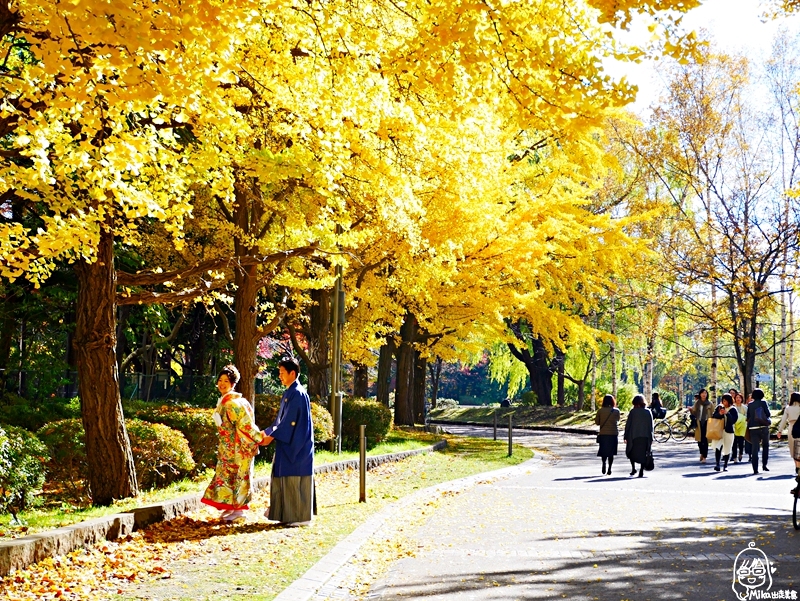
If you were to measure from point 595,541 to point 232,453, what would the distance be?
402cm

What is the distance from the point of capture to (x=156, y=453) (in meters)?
12.3

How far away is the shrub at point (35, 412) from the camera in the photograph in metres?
17.6

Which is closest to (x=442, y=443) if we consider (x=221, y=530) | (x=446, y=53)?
(x=221, y=530)

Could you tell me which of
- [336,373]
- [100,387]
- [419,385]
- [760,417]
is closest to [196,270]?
[100,387]

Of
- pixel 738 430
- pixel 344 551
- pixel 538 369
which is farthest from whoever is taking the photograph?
pixel 538 369

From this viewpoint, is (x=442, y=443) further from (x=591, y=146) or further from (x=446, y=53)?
(x=446, y=53)

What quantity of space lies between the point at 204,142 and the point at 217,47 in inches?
182

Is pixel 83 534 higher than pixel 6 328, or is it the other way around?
pixel 6 328

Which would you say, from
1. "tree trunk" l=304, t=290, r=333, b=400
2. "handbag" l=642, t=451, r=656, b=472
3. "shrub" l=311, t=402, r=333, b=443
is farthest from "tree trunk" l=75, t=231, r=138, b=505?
"tree trunk" l=304, t=290, r=333, b=400

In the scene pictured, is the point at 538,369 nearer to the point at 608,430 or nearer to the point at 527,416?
the point at 527,416

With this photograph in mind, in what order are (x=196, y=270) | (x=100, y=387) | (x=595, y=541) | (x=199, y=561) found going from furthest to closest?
(x=196, y=270) < (x=100, y=387) < (x=595, y=541) < (x=199, y=561)

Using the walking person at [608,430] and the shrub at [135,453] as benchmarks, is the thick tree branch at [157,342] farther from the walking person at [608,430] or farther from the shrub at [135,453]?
the shrub at [135,453]

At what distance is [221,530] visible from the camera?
9.89 m

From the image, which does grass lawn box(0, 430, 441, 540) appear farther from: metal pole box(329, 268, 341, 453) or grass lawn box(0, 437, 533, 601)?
metal pole box(329, 268, 341, 453)
